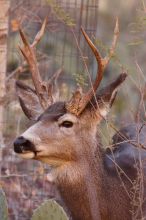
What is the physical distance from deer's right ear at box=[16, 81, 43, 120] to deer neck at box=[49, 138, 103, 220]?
643mm

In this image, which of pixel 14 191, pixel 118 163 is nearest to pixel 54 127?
pixel 118 163

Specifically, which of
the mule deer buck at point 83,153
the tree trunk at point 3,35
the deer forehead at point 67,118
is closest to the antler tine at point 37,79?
the mule deer buck at point 83,153

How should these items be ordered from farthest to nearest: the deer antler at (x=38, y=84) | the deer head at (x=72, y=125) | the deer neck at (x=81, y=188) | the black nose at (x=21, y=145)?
the deer antler at (x=38, y=84)
the deer neck at (x=81, y=188)
the deer head at (x=72, y=125)
the black nose at (x=21, y=145)

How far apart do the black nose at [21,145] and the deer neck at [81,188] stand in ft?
1.62

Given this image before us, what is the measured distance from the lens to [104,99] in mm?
8523

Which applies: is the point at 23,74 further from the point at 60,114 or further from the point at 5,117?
the point at 60,114

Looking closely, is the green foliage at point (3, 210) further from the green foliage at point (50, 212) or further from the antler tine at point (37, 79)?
the antler tine at point (37, 79)

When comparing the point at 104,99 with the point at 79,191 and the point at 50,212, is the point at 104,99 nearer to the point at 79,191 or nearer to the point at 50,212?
the point at 79,191

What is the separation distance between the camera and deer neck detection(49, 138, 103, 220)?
27.6 ft

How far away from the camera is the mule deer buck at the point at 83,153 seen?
328 inches

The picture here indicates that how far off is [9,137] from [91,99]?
4.03m

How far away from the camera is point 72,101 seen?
27.7 feet

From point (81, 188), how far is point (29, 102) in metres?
1.04

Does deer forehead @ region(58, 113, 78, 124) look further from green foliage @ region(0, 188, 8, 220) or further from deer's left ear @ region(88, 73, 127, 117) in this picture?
green foliage @ region(0, 188, 8, 220)
